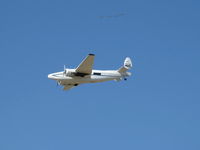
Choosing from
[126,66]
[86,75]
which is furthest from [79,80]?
[126,66]

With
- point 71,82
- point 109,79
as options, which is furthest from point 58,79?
point 109,79

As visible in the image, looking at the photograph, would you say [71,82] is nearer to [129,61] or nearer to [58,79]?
[58,79]

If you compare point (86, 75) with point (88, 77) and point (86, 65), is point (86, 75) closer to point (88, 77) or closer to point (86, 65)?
point (88, 77)

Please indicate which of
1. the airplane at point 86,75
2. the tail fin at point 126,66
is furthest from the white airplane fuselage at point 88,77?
the tail fin at point 126,66

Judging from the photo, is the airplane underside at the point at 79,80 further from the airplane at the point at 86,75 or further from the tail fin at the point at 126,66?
the tail fin at the point at 126,66

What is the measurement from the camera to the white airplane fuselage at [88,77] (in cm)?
11169

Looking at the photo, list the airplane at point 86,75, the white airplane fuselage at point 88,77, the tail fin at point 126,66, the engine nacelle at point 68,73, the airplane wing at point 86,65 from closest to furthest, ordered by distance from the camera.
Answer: the airplane wing at point 86,65, the airplane at point 86,75, the engine nacelle at point 68,73, the white airplane fuselage at point 88,77, the tail fin at point 126,66

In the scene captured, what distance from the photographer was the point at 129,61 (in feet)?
395

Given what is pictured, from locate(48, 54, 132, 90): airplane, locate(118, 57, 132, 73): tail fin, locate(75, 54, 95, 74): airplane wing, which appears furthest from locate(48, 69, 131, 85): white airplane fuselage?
locate(75, 54, 95, 74): airplane wing

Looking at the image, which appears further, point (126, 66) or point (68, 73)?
point (126, 66)

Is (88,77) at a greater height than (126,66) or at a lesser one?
lesser

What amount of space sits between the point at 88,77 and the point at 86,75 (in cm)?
65

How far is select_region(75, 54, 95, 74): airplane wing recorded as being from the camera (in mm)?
106656

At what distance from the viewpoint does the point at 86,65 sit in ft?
357
